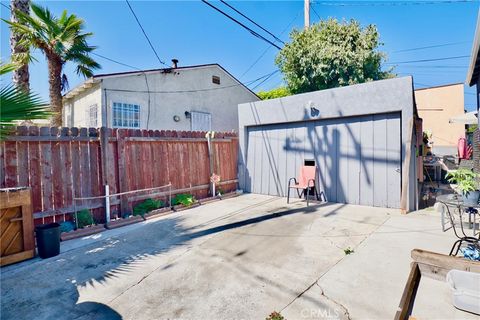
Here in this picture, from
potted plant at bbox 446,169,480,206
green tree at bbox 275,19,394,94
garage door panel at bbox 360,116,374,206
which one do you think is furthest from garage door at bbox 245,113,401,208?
green tree at bbox 275,19,394,94

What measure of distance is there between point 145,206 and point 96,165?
1.37 meters

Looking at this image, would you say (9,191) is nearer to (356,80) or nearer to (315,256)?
(315,256)

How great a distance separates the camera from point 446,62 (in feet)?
46.5

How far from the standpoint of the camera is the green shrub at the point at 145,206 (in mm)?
5600

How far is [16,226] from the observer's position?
3.51 m

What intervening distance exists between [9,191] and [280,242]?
3.91 meters

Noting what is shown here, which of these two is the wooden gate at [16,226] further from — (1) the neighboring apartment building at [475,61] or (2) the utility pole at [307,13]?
(2) the utility pole at [307,13]

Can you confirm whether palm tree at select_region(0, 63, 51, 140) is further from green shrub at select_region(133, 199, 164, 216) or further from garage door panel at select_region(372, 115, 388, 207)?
garage door panel at select_region(372, 115, 388, 207)

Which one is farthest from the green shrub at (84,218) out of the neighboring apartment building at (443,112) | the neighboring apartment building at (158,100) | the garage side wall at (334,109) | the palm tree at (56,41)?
the neighboring apartment building at (443,112)

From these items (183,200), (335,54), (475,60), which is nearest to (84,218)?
(183,200)

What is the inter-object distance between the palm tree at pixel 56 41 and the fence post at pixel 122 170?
256cm

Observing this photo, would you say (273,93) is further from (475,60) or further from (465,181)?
(465,181)

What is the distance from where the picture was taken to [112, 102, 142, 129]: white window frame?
9.16 metres

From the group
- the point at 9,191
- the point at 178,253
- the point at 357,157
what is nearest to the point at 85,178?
the point at 9,191
